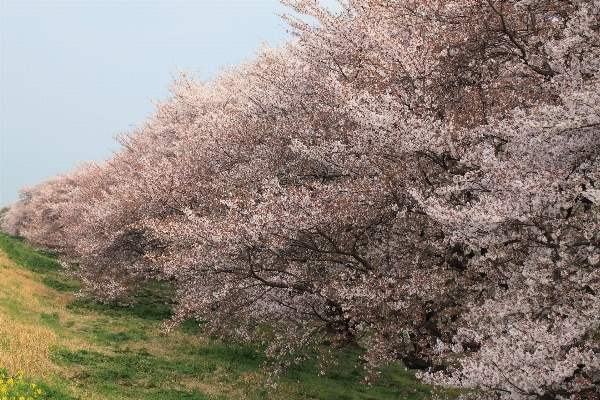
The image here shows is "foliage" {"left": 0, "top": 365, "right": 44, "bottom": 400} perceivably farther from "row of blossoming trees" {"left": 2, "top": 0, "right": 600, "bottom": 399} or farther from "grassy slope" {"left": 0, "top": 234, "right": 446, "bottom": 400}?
"row of blossoming trees" {"left": 2, "top": 0, "right": 600, "bottom": 399}

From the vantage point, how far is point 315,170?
14.5 metres

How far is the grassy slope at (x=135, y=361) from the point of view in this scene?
39.7ft

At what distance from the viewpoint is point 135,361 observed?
14.7 meters

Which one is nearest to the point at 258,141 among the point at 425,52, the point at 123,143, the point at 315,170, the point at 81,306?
the point at 315,170

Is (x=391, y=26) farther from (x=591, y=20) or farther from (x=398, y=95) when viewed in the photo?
(x=591, y=20)

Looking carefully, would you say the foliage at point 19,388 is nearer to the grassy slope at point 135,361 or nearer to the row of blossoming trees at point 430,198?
the grassy slope at point 135,361

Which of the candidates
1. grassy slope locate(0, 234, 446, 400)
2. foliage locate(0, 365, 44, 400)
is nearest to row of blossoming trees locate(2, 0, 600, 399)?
grassy slope locate(0, 234, 446, 400)

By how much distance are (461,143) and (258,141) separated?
7602 millimetres

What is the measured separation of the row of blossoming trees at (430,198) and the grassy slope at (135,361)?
5.28ft

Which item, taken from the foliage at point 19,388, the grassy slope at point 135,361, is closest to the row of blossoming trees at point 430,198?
the grassy slope at point 135,361

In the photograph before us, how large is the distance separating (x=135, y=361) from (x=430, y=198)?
1064cm

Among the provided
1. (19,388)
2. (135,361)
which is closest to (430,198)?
(19,388)

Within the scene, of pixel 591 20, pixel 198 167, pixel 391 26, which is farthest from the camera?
pixel 198 167

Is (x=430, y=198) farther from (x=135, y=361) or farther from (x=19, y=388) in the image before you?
(x=135, y=361)
